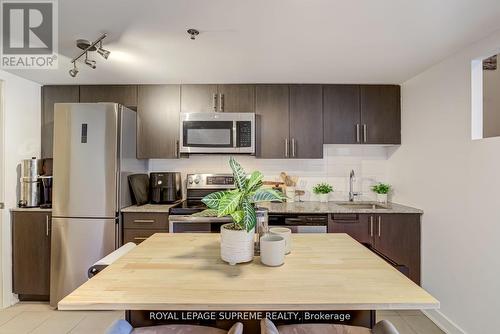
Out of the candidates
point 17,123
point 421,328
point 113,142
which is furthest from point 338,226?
point 17,123

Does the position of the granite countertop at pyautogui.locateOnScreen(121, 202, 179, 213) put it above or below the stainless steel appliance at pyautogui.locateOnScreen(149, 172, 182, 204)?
below

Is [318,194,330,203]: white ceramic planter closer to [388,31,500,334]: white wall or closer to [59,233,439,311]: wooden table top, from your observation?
[388,31,500,334]: white wall

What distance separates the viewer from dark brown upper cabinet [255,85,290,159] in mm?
3029

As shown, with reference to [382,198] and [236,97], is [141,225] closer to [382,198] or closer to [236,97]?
[236,97]

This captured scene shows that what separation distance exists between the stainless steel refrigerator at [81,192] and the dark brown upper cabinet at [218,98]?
80 cm

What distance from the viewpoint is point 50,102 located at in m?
3.02

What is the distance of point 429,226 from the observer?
8.28 feet

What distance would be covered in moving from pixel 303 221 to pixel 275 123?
1109 millimetres

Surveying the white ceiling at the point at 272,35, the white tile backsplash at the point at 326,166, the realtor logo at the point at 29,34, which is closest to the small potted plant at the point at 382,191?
the white tile backsplash at the point at 326,166

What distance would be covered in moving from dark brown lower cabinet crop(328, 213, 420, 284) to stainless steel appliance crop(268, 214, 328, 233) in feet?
0.26

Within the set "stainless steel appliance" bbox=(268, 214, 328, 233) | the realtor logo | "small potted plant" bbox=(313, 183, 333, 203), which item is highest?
the realtor logo

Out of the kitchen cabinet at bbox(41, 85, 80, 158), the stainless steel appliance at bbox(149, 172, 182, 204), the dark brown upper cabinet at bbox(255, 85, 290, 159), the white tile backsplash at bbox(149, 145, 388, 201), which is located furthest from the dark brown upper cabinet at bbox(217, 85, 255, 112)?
the kitchen cabinet at bbox(41, 85, 80, 158)

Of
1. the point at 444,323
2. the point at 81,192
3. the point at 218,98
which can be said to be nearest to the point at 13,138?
the point at 81,192

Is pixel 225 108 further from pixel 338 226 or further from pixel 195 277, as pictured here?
pixel 195 277
